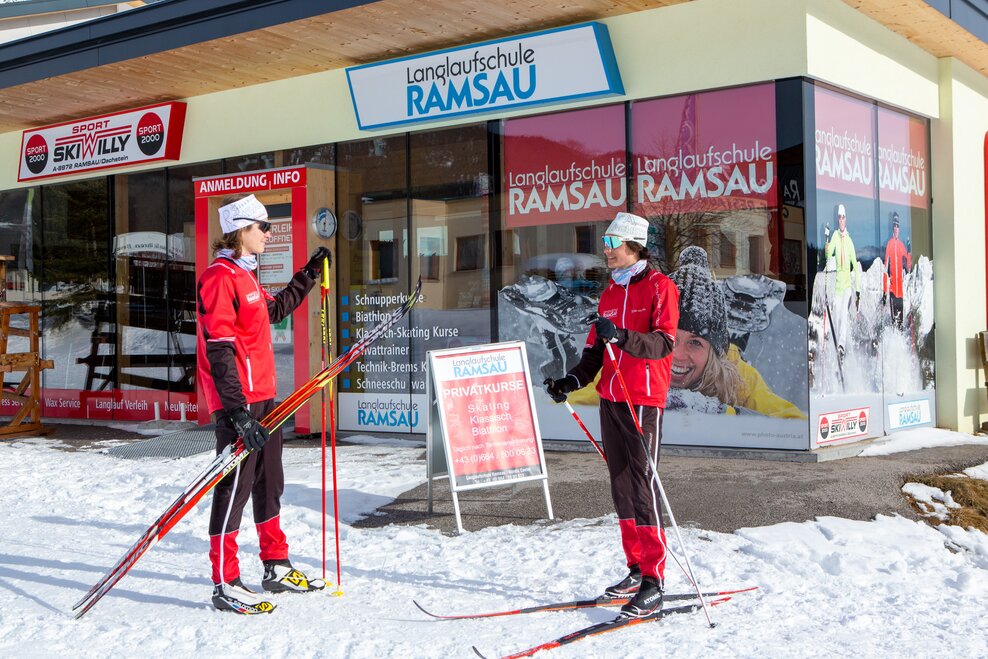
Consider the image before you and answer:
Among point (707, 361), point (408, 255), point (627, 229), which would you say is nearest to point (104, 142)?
point (408, 255)

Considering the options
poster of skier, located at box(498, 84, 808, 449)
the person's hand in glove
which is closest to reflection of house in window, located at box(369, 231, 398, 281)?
poster of skier, located at box(498, 84, 808, 449)

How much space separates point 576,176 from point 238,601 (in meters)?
6.47

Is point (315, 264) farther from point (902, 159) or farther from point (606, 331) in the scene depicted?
point (902, 159)

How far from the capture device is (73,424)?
49.4 ft

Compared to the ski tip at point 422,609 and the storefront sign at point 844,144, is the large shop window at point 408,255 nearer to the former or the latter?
the storefront sign at point 844,144

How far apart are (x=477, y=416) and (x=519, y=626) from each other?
2.79m

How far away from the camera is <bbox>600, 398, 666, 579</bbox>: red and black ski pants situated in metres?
5.02

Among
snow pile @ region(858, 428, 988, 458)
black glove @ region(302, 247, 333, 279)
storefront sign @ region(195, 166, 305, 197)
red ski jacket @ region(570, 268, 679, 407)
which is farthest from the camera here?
storefront sign @ region(195, 166, 305, 197)

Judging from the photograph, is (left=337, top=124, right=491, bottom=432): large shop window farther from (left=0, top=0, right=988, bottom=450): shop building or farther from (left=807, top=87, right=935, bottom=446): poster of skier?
(left=807, top=87, right=935, bottom=446): poster of skier

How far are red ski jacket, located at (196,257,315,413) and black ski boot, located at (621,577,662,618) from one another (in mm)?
2122

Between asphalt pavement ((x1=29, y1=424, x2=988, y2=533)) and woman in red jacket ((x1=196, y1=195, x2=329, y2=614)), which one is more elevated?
woman in red jacket ((x1=196, y1=195, x2=329, y2=614))

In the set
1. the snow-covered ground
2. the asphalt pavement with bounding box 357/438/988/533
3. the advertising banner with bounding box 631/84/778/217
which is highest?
the advertising banner with bounding box 631/84/778/217

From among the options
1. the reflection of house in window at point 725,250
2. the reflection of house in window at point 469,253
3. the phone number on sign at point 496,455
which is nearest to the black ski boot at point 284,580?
the phone number on sign at point 496,455

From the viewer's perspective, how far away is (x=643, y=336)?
16.2 feet
